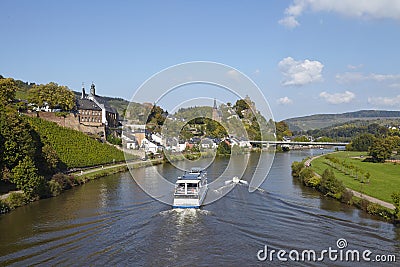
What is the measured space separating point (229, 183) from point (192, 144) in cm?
1479

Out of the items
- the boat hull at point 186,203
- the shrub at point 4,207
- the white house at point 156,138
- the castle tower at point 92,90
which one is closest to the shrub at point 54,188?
the shrub at point 4,207

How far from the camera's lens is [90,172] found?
29.8m

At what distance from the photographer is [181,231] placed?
14.2 meters

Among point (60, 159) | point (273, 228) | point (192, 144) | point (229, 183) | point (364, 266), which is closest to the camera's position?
point (364, 266)

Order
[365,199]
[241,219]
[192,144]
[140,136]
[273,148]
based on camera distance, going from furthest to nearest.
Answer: [273,148] < [140,136] < [192,144] < [365,199] < [241,219]

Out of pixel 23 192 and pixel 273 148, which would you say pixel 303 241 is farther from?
pixel 273 148

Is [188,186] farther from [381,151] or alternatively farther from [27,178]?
[381,151]

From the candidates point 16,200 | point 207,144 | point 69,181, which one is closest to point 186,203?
point 16,200

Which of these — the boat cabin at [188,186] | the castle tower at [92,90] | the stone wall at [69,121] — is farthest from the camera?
the castle tower at [92,90]

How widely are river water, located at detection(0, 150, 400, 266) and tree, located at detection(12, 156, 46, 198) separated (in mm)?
733

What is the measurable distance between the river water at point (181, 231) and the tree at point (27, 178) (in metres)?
0.73

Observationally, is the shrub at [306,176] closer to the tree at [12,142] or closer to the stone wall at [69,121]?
the tree at [12,142]

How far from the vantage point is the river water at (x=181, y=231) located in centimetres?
1184

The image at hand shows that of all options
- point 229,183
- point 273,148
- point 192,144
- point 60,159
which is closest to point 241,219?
point 229,183
